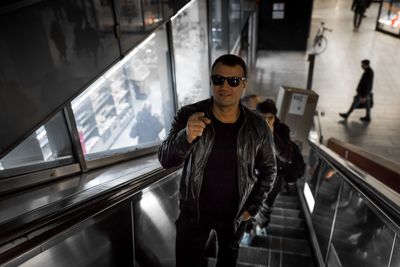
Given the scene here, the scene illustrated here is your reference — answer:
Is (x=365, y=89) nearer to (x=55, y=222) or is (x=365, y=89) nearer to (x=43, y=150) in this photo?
(x=43, y=150)

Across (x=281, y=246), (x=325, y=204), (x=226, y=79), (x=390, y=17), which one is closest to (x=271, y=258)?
(x=281, y=246)

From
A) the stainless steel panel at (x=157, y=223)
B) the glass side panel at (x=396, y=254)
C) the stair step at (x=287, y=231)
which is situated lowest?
the stair step at (x=287, y=231)

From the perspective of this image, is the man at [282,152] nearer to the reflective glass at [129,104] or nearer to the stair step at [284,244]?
the stair step at [284,244]

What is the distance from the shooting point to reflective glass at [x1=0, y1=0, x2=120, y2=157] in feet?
5.72

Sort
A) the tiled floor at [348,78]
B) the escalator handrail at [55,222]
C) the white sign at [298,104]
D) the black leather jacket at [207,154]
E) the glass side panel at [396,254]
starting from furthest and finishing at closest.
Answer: the tiled floor at [348,78], the white sign at [298,104], the black leather jacket at [207,154], the glass side panel at [396,254], the escalator handrail at [55,222]

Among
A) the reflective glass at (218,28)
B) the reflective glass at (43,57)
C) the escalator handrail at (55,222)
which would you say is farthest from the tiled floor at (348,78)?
the reflective glass at (43,57)

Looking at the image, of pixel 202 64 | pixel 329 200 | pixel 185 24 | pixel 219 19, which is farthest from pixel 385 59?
pixel 329 200

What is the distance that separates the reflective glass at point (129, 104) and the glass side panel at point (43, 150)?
0.86 ft

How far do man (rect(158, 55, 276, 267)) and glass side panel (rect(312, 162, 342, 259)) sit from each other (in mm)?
1186

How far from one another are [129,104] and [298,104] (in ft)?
12.1

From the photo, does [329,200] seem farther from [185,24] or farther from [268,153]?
[185,24]

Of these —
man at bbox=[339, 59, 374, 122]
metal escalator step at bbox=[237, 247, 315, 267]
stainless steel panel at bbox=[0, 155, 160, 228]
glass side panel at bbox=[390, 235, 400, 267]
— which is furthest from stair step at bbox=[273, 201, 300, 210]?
man at bbox=[339, 59, 374, 122]

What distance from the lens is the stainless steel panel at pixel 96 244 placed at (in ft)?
5.56

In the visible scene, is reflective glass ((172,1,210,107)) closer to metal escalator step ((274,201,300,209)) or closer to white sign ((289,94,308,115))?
white sign ((289,94,308,115))
